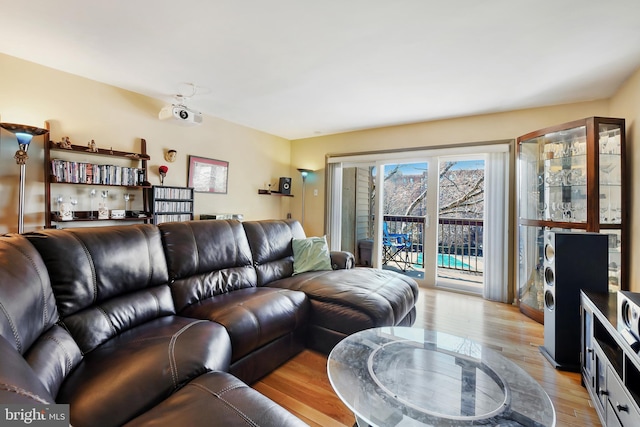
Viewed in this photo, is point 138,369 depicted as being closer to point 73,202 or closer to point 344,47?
point 344,47

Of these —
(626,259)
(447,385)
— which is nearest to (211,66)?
(447,385)

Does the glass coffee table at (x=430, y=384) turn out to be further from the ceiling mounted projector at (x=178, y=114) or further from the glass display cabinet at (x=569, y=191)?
the ceiling mounted projector at (x=178, y=114)

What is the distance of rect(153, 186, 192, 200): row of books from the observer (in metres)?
3.35

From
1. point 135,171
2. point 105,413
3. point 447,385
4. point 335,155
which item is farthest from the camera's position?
point 335,155

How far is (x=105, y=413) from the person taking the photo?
0.94 meters

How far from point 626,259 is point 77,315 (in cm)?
408

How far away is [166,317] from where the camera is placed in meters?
1.72

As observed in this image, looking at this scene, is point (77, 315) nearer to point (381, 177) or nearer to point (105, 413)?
point (105, 413)

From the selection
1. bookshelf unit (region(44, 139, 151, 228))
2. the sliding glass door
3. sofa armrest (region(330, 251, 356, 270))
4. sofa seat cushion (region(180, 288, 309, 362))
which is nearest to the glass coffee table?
sofa seat cushion (region(180, 288, 309, 362))

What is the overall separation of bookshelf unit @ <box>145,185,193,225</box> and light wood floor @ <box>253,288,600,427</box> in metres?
2.42

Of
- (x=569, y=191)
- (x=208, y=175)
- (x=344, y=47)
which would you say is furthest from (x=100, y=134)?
(x=569, y=191)

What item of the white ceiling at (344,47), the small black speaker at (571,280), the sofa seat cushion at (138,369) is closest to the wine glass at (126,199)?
the white ceiling at (344,47)

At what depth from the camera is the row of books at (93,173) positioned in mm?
2670

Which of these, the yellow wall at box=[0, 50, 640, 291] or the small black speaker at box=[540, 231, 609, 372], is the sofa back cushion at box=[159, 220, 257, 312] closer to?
the yellow wall at box=[0, 50, 640, 291]
